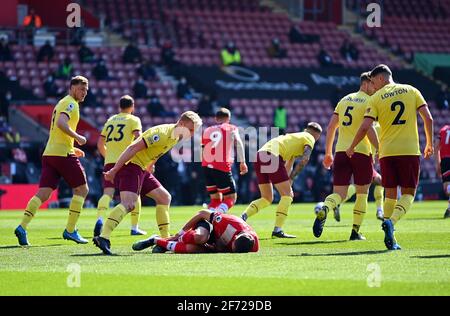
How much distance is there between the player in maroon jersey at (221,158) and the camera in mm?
19677

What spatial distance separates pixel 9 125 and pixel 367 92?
20162 millimetres

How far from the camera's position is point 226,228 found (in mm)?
13828

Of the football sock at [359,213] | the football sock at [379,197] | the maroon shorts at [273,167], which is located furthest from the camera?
the football sock at [379,197]

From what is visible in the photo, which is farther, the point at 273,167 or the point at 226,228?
the point at 273,167

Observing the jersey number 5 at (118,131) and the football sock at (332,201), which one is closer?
the football sock at (332,201)

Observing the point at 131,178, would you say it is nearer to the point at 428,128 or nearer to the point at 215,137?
the point at 428,128

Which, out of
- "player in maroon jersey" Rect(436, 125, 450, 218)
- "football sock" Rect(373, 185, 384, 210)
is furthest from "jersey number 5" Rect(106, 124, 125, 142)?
"player in maroon jersey" Rect(436, 125, 450, 218)

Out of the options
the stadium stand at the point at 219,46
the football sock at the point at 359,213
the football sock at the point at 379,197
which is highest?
the football sock at the point at 359,213

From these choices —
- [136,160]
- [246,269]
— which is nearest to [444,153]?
[136,160]

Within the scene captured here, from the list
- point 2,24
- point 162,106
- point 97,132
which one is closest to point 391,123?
point 97,132

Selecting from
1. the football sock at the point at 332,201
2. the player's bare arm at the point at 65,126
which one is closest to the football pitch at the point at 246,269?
the football sock at the point at 332,201

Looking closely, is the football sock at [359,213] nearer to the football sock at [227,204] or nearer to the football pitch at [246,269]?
the football pitch at [246,269]

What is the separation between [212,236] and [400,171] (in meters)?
2.62
